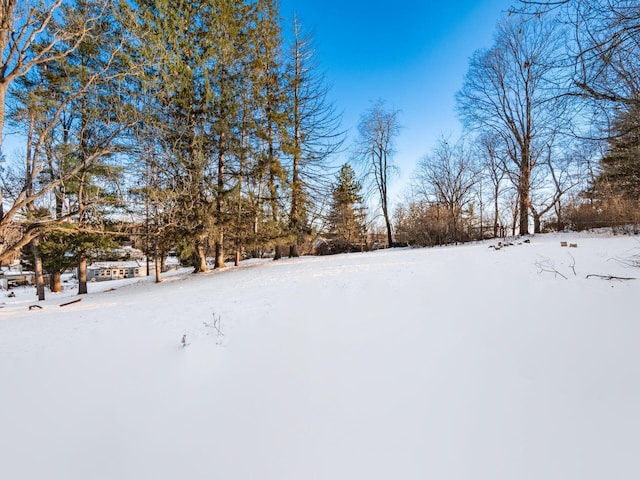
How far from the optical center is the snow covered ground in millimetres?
1788

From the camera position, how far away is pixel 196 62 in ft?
30.6

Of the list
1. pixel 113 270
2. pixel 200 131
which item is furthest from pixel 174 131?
pixel 113 270

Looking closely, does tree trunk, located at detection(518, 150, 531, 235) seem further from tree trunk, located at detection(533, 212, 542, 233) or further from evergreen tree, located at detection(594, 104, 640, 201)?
evergreen tree, located at detection(594, 104, 640, 201)

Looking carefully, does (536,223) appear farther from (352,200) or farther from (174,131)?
(174,131)

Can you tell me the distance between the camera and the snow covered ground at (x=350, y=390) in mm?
1788

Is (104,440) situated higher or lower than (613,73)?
lower

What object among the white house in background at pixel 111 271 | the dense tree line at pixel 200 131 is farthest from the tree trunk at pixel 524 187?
the white house in background at pixel 111 271

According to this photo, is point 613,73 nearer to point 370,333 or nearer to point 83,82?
point 370,333

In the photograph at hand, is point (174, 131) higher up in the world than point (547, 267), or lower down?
higher up

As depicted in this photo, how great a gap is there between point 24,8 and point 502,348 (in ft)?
30.0

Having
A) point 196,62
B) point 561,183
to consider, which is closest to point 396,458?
point 196,62

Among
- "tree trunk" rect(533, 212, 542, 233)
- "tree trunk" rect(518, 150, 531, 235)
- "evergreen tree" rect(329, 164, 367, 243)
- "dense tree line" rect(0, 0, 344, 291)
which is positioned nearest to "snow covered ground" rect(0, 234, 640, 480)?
"dense tree line" rect(0, 0, 344, 291)

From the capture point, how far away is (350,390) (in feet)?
7.96

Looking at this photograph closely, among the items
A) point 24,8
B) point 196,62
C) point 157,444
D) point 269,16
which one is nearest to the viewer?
point 157,444
